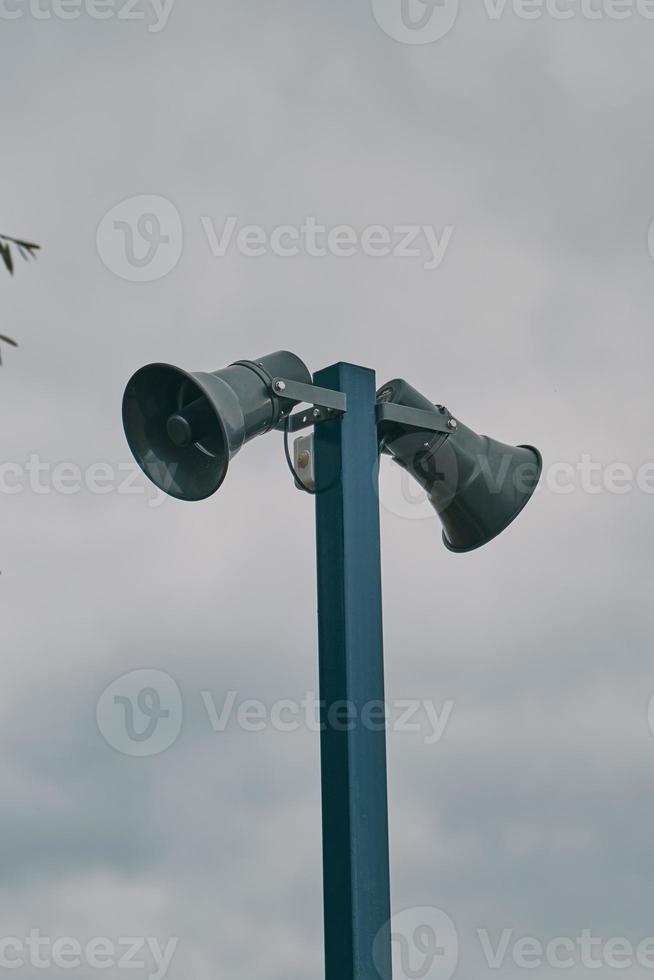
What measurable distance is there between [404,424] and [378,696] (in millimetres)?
996

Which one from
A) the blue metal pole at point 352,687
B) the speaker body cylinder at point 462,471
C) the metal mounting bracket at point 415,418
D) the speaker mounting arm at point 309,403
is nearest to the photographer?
the blue metal pole at point 352,687

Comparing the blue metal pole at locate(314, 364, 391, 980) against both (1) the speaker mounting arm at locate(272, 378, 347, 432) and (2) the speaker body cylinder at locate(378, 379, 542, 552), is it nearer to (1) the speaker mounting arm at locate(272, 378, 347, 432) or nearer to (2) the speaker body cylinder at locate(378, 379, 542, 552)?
(1) the speaker mounting arm at locate(272, 378, 347, 432)

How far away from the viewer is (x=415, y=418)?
5246mm

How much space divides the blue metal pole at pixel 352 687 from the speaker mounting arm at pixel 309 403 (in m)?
0.04

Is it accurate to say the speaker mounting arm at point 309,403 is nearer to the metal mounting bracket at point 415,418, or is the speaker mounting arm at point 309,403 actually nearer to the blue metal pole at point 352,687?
the blue metal pole at point 352,687

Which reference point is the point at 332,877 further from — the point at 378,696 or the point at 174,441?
the point at 174,441

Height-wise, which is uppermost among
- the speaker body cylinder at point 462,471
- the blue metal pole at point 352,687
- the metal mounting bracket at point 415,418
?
the metal mounting bracket at point 415,418

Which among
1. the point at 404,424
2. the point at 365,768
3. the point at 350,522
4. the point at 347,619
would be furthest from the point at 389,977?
the point at 404,424

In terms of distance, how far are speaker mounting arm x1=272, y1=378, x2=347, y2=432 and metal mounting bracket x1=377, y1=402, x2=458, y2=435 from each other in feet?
0.64

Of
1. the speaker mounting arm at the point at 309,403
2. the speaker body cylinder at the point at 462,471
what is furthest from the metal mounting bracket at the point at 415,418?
the speaker mounting arm at the point at 309,403

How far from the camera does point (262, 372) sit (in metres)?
4.93

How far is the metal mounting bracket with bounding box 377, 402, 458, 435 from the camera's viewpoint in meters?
5.16

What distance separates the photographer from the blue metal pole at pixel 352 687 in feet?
14.9

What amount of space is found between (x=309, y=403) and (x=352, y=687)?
3.19 ft
